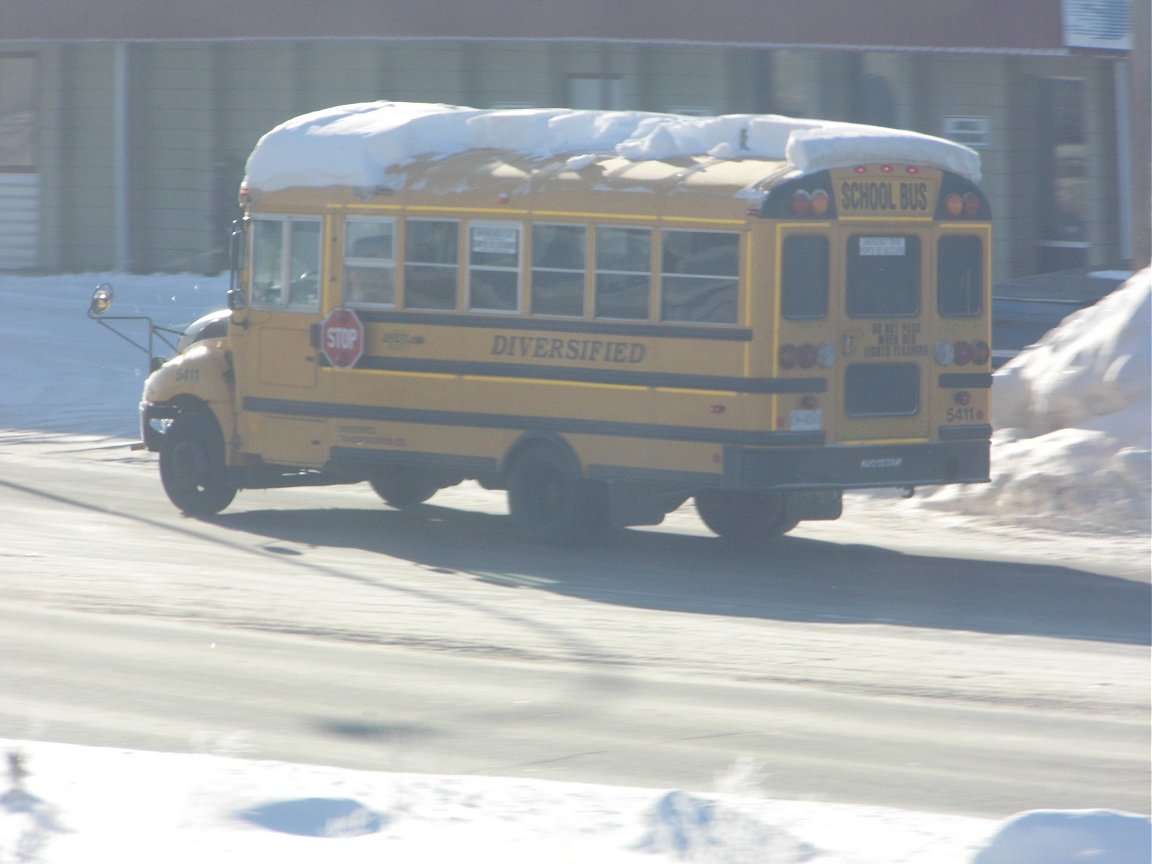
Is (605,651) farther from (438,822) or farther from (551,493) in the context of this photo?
(438,822)

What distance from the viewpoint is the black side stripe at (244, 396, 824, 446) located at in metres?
11.8

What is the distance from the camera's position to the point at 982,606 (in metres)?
10.7

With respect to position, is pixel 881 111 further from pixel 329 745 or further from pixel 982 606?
pixel 329 745

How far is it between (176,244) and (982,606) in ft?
66.6

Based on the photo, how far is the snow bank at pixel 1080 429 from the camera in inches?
530

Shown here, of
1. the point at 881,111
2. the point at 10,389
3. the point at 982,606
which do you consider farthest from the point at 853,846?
the point at 881,111

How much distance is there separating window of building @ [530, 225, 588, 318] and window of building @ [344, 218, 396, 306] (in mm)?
1226

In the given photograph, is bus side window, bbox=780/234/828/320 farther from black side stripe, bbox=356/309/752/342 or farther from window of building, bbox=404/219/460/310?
window of building, bbox=404/219/460/310

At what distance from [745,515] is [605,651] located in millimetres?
4093

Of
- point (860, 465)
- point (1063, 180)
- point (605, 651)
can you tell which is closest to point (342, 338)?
point (860, 465)

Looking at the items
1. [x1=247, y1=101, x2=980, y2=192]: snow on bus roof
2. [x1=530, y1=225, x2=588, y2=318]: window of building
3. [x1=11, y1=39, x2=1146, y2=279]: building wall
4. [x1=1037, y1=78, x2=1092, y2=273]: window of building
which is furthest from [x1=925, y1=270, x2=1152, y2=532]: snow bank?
[x1=1037, y1=78, x2=1092, y2=273]: window of building

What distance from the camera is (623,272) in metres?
12.1

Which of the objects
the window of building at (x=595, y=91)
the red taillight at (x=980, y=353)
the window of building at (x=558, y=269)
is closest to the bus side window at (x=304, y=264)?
the window of building at (x=558, y=269)

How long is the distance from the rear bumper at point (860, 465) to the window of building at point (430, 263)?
2.51 m
